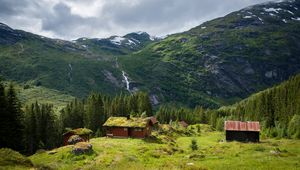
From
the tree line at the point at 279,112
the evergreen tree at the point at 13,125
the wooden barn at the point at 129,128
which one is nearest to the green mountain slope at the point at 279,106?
the tree line at the point at 279,112

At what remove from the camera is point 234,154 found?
51.4m

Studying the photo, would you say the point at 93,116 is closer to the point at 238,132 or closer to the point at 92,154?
the point at 238,132

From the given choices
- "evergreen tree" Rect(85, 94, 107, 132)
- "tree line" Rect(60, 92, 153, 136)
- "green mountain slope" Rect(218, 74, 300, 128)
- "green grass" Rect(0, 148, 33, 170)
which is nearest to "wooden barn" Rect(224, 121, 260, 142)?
"green mountain slope" Rect(218, 74, 300, 128)

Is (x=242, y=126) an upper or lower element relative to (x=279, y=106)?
lower

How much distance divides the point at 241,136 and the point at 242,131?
1.58 m

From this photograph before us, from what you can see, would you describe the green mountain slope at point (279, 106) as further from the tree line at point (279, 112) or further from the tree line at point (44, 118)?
the tree line at point (44, 118)

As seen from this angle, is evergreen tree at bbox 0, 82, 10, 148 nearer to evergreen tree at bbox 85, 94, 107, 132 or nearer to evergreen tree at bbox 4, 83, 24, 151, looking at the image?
evergreen tree at bbox 4, 83, 24, 151

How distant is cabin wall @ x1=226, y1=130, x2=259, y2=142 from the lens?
264 ft

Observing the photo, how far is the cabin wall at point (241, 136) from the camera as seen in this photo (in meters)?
80.6

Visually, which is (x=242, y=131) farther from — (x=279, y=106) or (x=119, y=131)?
(x=279, y=106)

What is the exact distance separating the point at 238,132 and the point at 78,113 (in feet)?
192

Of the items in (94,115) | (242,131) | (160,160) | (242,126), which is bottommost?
(160,160)

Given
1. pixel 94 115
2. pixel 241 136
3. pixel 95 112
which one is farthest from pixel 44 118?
pixel 241 136

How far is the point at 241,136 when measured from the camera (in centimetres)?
8281
